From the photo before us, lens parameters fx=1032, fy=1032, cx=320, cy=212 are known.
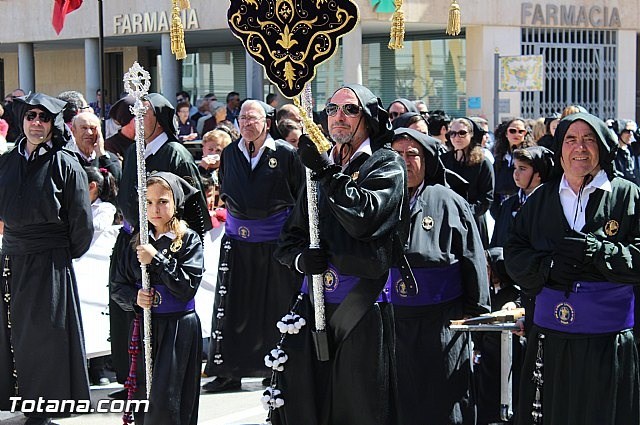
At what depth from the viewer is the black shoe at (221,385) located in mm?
7922

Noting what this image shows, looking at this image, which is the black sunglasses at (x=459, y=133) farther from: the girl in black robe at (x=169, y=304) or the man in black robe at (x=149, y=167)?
the girl in black robe at (x=169, y=304)

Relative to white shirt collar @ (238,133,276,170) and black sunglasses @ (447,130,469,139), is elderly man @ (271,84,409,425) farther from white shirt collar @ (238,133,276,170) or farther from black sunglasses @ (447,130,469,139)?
black sunglasses @ (447,130,469,139)

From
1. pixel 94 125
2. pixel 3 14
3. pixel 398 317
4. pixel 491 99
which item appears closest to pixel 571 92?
pixel 491 99

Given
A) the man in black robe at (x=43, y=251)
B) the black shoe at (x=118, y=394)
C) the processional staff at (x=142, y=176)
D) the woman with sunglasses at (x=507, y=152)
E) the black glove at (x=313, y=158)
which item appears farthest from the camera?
the woman with sunglasses at (x=507, y=152)

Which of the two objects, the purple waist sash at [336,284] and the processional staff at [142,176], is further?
the processional staff at [142,176]

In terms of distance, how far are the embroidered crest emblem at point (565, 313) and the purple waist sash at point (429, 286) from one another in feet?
2.76

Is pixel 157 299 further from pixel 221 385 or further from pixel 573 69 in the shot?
pixel 573 69

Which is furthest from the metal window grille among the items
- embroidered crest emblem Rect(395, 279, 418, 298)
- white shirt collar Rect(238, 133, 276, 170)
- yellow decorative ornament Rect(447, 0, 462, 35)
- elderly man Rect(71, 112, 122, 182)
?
yellow decorative ornament Rect(447, 0, 462, 35)

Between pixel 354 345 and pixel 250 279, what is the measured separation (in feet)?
10.6

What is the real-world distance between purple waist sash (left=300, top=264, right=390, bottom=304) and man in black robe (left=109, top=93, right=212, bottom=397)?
6.57 feet

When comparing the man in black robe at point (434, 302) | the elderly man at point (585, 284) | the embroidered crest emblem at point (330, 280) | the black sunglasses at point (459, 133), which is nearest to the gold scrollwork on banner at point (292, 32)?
the embroidered crest emblem at point (330, 280)

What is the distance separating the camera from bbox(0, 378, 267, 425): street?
22.6 feet

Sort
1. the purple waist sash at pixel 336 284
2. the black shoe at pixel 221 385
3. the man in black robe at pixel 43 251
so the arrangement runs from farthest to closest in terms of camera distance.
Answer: the black shoe at pixel 221 385 → the man in black robe at pixel 43 251 → the purple waist sash at pixel 336 284

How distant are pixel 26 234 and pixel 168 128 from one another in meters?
1.26
